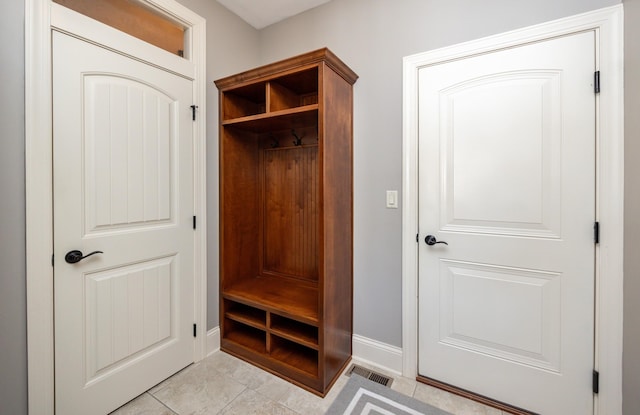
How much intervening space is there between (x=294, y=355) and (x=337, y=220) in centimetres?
101

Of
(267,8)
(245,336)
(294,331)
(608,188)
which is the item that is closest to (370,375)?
(294,331)

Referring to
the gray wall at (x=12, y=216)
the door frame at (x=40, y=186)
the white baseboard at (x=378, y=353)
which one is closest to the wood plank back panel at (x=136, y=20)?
the door frame at (x=40, y=186)

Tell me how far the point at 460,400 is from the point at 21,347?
7.68 feet

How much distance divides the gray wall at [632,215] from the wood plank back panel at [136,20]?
257 centimetres

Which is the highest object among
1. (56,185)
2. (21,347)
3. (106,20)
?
(106,20)

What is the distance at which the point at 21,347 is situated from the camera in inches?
50.0

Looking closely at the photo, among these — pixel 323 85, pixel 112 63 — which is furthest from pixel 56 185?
pixel 323 85

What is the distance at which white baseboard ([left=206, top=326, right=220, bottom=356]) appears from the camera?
210 cm

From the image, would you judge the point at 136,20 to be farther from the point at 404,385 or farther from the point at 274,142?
the point at 404,385

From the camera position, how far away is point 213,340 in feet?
7.00

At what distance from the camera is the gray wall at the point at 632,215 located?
120cm

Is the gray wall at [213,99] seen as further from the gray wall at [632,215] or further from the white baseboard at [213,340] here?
the gray wall at [632,215]

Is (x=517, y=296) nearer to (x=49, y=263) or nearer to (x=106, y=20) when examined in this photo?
(x=49, y=263)

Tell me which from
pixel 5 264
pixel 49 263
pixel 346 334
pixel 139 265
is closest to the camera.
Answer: pixel 5 264
